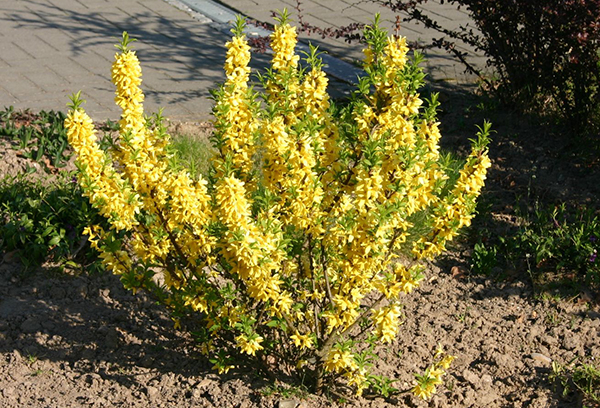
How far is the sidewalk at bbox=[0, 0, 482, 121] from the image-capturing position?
6.29 metres

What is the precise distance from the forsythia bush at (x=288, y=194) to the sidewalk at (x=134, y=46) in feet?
8.64

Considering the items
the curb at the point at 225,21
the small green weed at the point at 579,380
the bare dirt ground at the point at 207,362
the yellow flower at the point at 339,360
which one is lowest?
the bare dirt ground at the point at 207,362

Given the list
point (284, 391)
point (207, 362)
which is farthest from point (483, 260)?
point (207, 362)

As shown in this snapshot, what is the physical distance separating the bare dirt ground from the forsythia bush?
30 cm

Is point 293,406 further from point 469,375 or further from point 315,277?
point 469,375

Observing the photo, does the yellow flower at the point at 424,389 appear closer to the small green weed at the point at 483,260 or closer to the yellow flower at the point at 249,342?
the yellow flower at the point at 249,342

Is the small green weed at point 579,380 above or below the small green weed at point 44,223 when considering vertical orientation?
Answer: above

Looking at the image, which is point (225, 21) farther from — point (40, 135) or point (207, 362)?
point (207, 362)

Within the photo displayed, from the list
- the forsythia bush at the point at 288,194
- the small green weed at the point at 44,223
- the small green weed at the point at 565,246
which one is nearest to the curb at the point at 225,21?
the small green weed at the point at 565,246

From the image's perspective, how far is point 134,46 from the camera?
748 cm

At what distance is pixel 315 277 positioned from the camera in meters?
3.24

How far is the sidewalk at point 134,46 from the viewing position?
20.6 feet

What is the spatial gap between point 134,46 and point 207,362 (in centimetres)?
453

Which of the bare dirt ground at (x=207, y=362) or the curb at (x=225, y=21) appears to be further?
the curb at (x=225, y=21)
